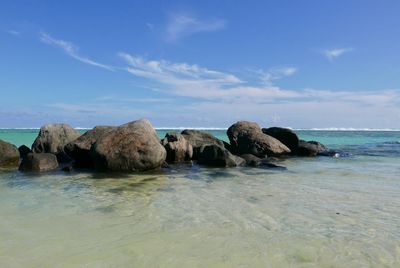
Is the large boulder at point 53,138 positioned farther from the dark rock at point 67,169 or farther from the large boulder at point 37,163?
the dark rock at point 67,169

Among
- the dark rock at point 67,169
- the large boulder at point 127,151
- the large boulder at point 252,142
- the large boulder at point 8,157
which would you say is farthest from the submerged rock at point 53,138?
the large boulder at point 252,142

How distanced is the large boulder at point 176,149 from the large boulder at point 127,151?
2.46m

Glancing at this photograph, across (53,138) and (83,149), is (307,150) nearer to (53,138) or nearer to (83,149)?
(83,149)

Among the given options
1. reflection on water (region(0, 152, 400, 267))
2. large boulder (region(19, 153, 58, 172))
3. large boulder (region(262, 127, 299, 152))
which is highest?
large boulder (region(262, 127, 299, 152))

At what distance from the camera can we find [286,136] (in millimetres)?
20922

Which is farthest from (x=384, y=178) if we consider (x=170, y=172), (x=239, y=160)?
(x=170, y=172)

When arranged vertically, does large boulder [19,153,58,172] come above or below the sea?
above

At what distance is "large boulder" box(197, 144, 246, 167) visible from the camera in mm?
14438

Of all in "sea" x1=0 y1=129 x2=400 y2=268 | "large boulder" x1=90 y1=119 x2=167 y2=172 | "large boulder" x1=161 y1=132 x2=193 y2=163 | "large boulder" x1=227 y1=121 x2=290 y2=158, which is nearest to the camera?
"sea" x1=0 y1=129 x2=400 y2=268

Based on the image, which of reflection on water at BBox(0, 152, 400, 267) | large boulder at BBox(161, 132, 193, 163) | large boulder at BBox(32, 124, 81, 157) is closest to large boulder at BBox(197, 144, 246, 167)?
large boulder at BBox(161, 132, 193, 163)

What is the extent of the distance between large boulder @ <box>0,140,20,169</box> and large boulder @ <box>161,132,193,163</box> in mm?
5145

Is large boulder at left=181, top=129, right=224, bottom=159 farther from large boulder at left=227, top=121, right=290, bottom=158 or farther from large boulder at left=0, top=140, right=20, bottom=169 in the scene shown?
large boulder at left=0, top=140, right=20, bottom=169

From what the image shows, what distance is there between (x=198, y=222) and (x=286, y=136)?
1514 cm

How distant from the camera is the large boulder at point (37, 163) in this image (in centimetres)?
1281
